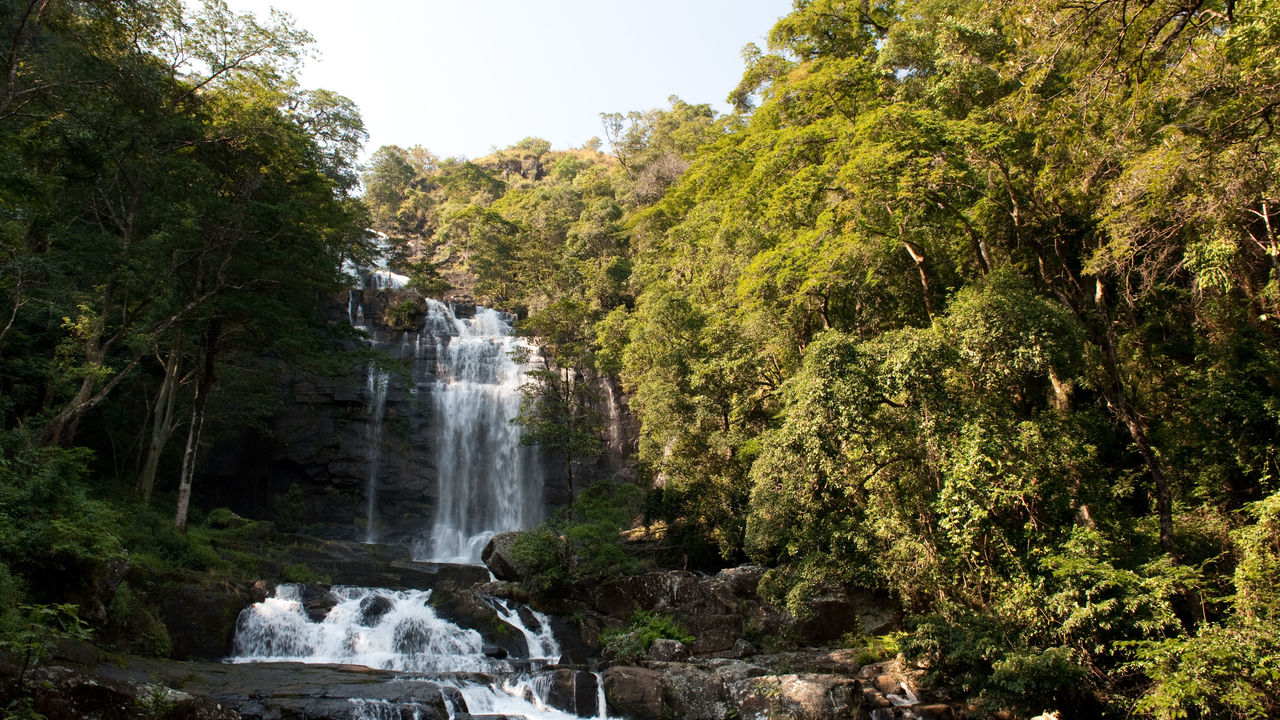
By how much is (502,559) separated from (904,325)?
1144 centimetres

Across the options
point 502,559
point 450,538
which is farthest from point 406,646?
point 450,538

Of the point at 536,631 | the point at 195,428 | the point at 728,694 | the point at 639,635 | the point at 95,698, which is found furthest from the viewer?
the point at 195,428

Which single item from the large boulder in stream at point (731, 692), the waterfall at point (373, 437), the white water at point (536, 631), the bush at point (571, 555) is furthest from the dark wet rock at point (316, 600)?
the waterfall at point (373, 437)

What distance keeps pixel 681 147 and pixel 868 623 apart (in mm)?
28772

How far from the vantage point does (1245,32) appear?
7234mm

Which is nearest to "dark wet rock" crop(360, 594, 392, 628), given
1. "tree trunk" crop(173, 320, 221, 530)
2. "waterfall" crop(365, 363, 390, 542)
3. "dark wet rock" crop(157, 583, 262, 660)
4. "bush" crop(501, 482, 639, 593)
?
"dark wet rock" crop(157, 583, 262, 660)

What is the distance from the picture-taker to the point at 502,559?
55.9 feet

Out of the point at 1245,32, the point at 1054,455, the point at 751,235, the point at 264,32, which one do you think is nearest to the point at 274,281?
the point at 264,32

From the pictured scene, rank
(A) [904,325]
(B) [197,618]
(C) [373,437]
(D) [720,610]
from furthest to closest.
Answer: (C) [373,437] < (A) [904,325] < (D) [720,610] < (B) [197,618]

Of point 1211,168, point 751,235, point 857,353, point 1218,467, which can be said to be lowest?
point 1218,467

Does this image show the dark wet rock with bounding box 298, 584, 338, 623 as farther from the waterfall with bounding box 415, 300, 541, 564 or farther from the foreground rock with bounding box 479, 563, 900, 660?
the waterfall with bounding box 415, 300, 541, 564

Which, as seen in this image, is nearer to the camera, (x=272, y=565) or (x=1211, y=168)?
(x=1211, y=168)

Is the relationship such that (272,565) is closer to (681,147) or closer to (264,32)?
(264,32)

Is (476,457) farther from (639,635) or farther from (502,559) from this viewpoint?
(639,635)
